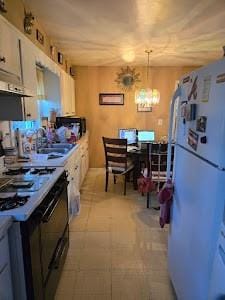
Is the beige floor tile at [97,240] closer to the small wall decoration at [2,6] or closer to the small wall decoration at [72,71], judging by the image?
the small wall decoration at [2,6]

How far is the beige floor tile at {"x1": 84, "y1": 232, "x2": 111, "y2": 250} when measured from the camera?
2.40 m

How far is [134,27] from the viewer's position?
8.97 feet

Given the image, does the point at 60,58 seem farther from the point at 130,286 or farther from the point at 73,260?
the point at 130,286

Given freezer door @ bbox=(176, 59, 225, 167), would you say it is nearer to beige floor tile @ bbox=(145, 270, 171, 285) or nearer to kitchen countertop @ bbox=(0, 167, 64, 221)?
kitchen countertop @ bbox=(0, 167, 64, 221)

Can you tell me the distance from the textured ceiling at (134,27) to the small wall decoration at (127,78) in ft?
3.22

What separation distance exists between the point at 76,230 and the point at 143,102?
2633mm

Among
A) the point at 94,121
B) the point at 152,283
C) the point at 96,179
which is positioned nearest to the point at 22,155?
the point at 152,283

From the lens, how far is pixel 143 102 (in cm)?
430

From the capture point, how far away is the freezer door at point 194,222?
3.60 feet

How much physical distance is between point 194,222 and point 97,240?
1.45 metres

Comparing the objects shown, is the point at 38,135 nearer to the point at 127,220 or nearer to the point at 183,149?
the point at 127,220

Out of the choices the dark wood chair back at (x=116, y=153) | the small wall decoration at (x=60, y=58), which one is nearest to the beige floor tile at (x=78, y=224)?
the dark wood chair back at (x=116, y=153)

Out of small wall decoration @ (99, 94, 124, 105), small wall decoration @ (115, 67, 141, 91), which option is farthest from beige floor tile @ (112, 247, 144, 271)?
small wall decoration @ (115, 67, 141, 91)

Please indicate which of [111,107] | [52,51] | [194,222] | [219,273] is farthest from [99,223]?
[111,107]
